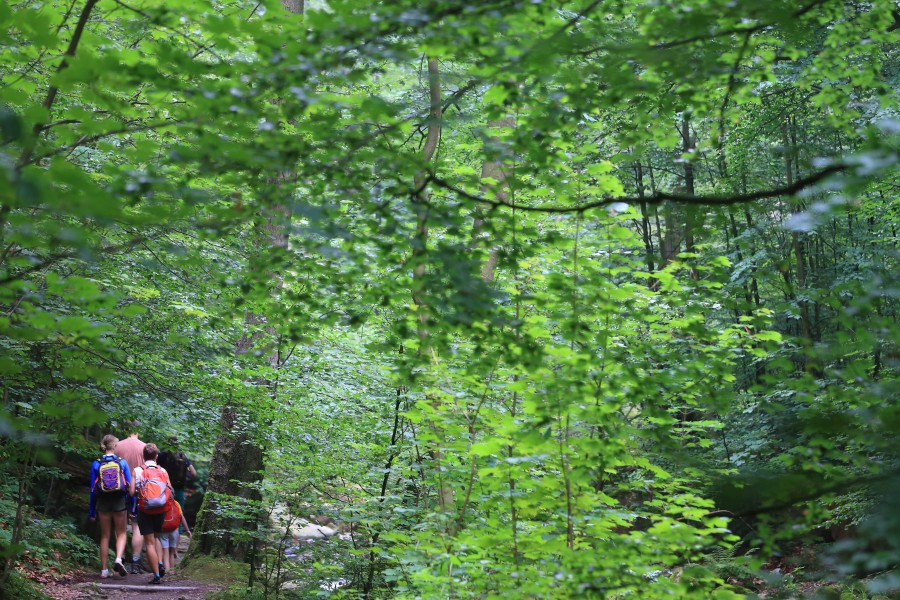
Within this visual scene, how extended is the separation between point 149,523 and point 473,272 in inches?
285

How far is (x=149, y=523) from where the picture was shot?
865 cm

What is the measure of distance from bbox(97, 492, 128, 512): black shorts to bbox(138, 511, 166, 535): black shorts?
262 mm

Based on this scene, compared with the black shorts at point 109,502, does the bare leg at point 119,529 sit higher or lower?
lower

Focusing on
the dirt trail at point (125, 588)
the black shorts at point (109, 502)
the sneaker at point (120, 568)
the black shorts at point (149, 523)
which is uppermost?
the black shorts at point (109, 502)

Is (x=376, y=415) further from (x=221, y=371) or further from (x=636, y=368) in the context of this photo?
(x=636, y=368)

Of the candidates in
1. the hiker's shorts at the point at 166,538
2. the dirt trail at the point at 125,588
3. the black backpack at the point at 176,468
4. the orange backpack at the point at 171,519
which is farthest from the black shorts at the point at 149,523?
the black backpack at the point at 176,468

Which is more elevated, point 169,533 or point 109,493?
point 109,493

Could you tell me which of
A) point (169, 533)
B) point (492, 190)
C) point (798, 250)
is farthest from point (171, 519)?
point (798, 250)

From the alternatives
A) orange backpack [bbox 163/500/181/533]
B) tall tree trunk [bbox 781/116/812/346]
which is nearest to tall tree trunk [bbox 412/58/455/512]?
orange backpack [bbox 163/500/181/533]

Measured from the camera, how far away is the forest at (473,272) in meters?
2.70

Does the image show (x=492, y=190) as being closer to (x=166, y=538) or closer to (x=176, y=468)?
(x=166, y=538)

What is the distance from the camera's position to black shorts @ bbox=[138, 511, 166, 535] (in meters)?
8.62

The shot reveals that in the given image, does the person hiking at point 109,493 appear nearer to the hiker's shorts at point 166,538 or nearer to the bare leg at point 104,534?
the bare leg at point 104,534

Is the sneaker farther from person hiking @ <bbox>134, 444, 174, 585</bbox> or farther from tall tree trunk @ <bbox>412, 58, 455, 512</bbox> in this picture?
tall tree trunk @ <bbox>412, 58, 455, 512</bbox>
